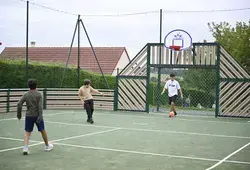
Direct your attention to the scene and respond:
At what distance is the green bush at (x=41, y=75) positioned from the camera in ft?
64.0

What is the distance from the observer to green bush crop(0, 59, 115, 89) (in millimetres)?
19500

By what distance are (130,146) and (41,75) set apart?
11968 mm

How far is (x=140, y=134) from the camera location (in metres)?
12.6

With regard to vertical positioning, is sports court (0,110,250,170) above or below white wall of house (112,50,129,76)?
below

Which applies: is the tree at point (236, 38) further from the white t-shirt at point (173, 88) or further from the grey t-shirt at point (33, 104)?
the grey t-shirt at point (33, 104)

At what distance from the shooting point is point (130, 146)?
10242mm

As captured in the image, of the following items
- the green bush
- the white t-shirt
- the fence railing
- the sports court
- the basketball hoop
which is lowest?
the sports court

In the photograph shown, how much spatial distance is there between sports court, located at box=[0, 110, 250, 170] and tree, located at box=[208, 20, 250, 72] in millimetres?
13547

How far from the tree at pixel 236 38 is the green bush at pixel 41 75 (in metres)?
9.98

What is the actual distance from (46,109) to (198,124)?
8258mm

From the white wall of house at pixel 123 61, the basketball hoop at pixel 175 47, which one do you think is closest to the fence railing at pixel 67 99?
the basketball hoop at pixel 175 47

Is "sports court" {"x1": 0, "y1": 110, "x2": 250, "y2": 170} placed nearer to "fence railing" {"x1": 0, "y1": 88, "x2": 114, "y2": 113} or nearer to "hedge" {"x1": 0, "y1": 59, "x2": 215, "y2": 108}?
"hedge" {"x1": 0, "y1": 59, "x2": 215, "y2": 108}

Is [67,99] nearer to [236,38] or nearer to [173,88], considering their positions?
[173,88]

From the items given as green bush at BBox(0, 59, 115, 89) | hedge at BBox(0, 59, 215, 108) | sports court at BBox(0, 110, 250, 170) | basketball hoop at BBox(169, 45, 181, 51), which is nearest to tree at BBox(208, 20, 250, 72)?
hedge at BBox(0, 59, 215, 108)
